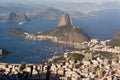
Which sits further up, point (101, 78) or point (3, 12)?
point (3, 12)

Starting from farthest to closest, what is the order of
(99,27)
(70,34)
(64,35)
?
1. (99,27)
2. (64,35)
3. (70,34)

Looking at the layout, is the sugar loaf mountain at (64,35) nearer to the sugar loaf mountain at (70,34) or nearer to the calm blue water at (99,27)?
the sugar loaf mountain at (70,34)

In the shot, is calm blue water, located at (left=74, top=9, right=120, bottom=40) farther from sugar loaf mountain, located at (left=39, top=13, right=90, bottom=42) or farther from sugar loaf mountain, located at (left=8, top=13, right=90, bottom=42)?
sugar loaf mountain, located at (left=8, top=13, right=90, bottom=42)

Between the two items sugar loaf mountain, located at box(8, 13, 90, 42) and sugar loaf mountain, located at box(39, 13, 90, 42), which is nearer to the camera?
sugar loaf mountain, located at box(39, 13, 90, 42)

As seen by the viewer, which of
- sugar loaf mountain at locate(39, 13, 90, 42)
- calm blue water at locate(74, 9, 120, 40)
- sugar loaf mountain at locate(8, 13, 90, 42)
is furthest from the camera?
calm blue water at locate(74, 9, 120, 40)

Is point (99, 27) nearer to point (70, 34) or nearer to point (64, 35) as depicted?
point (64, 35)

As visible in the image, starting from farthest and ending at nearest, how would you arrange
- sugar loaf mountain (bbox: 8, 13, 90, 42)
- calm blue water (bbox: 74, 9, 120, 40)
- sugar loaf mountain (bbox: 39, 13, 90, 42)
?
calm blue water (bbox: 74, 9, 120, 40)
sugar loaf mountain (bbox: 8, 13, 90, 42)
sugar loaf mountain (bbox: 39, 13, 90, 42)

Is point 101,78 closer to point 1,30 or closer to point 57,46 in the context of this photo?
point 57,46

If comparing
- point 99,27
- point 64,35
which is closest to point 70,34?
point 64,35

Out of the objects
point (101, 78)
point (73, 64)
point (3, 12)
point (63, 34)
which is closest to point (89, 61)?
point (73, 64)

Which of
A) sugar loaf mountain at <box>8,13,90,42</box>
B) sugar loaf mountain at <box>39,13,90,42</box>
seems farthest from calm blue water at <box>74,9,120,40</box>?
sugar loaf mountain at <box>8,13,90,42</box>

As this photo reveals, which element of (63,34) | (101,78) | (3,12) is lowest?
(101,78)
